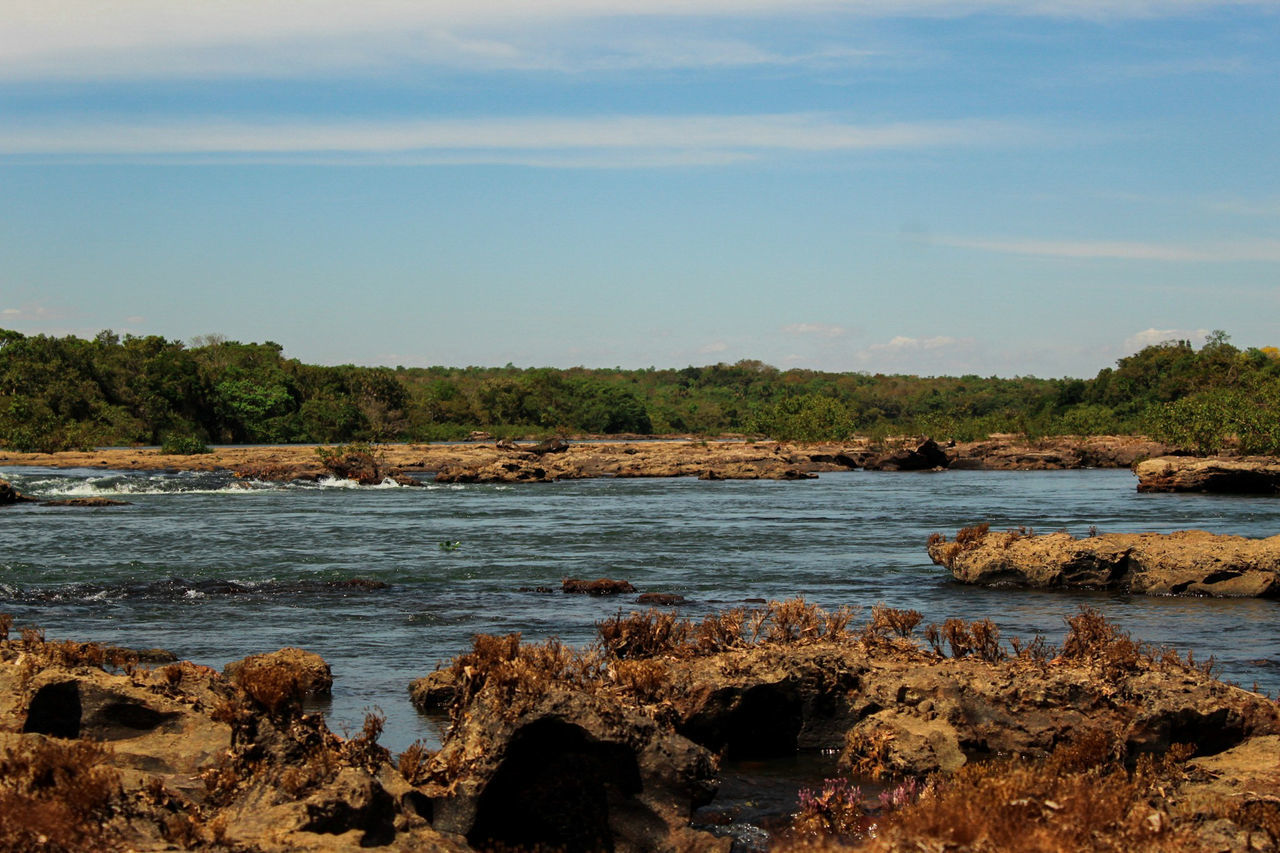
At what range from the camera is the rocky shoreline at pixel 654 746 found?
5.95 meters

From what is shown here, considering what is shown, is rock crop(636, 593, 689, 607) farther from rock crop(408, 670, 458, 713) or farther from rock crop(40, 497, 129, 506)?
rock crop(40, 497, 129, 506)

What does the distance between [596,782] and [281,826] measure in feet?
7.20

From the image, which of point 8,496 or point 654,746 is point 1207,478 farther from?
point 654,746

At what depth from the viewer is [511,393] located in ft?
399

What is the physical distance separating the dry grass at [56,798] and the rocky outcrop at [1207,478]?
45099mm

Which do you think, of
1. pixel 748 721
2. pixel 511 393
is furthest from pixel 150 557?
pixel 511 393

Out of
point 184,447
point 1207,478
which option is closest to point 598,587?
point 1207,478

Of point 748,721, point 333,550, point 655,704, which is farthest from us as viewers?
point 333,550

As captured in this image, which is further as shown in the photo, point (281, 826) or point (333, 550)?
point (333, 550)

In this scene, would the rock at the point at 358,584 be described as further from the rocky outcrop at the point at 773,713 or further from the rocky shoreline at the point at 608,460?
the rocky shoreline at the point at 608,460

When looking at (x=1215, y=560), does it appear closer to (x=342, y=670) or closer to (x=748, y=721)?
(x=748, y=721)

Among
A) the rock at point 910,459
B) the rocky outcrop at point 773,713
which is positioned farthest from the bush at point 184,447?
the rocky outcrop at point 773,713

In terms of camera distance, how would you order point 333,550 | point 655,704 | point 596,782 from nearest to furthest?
point 596,782 → point 655,704 → point 333,550

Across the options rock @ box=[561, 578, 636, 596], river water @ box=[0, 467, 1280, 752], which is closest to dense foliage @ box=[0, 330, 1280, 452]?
river water @ box=[0, 467, 1280, 752]
